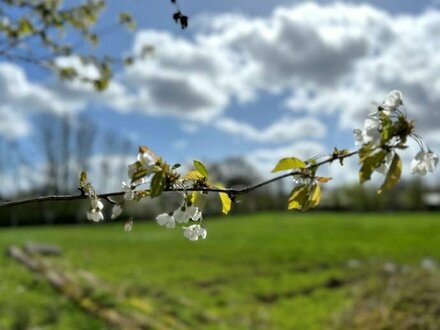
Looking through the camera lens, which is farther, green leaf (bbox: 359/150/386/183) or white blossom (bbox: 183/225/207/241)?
white blossom (bbox: 183/225/207/241)

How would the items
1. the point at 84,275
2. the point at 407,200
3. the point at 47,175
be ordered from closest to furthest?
the point at 84,275
the point at 47,175
the point at 407,200

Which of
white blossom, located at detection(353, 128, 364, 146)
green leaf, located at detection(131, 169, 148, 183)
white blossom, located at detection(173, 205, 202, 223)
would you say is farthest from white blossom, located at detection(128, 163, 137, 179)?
white blossom, located at detection(353, 128, 364, 146)

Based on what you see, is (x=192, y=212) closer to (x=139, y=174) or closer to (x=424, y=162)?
(x=139, y=174)

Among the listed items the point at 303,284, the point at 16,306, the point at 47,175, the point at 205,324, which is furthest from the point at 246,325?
the point at 47,175

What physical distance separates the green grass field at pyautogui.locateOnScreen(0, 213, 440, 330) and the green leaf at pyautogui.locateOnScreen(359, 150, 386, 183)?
596 cm

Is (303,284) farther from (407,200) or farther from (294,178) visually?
(407,200)

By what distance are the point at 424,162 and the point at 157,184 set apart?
467 mm

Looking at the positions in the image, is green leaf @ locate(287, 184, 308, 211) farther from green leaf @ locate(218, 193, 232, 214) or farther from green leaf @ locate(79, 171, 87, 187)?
green leaf @ locate(79, 171, 87, 187)

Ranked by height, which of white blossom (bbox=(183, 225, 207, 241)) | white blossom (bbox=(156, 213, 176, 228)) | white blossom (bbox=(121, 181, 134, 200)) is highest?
white blossom (bbox=(121, 181, 134, 200))

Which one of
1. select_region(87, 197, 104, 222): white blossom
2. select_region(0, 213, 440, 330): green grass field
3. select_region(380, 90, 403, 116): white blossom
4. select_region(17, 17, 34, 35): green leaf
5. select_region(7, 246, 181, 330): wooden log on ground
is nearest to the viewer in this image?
select_region(380, 90, 403, 116): white blossom

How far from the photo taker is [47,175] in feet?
148

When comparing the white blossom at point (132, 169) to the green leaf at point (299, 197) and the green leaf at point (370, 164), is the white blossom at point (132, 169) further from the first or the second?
the green leaf at point (370, 164)

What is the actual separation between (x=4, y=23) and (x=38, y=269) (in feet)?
26.4

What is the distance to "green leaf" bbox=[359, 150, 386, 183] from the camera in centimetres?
90
